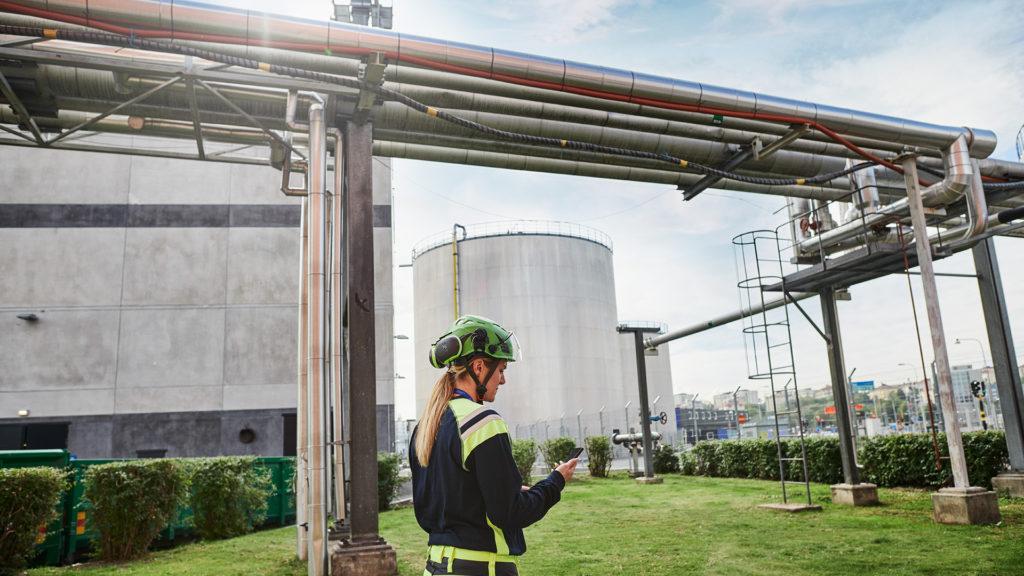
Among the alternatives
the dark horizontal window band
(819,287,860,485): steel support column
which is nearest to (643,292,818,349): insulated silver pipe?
(819,287,860,485): steel support column

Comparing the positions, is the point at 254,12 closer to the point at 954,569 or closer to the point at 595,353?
the point at 954,569

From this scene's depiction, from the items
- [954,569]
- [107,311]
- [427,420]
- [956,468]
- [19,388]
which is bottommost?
[954,569]

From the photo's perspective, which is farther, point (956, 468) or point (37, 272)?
point (37, 272)

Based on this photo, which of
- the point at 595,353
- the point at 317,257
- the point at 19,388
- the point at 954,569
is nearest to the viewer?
the point at 954,569

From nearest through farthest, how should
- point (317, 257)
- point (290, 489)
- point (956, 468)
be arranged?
point (317, 257)
point (956, 468)
point (290, 489)

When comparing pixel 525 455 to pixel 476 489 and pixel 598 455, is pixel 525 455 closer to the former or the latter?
pixel 598 455

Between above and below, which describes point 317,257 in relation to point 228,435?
above

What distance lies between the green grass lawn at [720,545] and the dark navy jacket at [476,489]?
5.62m

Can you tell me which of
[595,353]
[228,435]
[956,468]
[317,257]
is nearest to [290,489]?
[228,435]

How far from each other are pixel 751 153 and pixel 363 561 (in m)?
9.03

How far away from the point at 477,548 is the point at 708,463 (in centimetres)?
2025

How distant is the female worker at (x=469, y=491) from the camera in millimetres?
2660

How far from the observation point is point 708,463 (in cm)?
2136

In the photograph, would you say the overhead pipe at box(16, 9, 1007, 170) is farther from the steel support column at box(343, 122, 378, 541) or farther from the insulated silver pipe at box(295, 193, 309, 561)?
the insulated silver pipe at box(295, 193, 309, 561)
